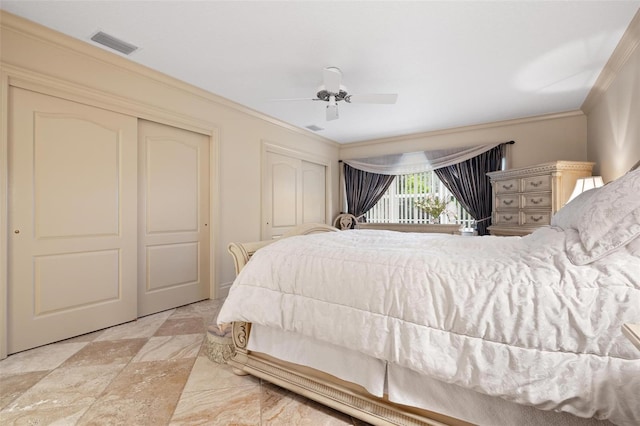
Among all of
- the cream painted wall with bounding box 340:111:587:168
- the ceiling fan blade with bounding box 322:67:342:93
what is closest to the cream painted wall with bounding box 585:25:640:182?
the cream painted wall with bounding box 340:111:587:168

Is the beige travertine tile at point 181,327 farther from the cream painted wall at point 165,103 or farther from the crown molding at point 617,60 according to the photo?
the crown molding at point 617,60

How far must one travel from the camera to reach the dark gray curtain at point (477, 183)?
473 centimetres

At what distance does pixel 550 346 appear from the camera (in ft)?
3.54

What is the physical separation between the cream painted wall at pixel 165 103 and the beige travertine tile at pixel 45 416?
4.05 ft

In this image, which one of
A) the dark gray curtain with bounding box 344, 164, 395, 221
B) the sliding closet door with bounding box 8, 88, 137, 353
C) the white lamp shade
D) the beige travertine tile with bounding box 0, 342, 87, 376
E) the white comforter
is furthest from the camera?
the dark gray curtain with bounding box 344, 164, 395, 221

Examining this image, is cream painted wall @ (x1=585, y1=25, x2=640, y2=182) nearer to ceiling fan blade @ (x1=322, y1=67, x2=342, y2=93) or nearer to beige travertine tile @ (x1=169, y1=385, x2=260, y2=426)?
ceiling fan blade @ (x1=322, y1=67, x2=342, y2=93)

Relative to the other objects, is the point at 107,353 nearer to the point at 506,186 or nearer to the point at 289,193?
the point at 289,193

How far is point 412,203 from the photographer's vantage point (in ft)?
18.4

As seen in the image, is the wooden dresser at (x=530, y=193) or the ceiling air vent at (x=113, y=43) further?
the wooden dresser at (x=530, y=193)

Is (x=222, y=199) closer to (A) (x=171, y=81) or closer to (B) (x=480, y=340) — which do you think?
(A) (x=171, y=81)

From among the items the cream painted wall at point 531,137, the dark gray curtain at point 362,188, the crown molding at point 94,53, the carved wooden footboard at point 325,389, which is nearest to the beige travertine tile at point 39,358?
the carved wooden footboard at point 325,389

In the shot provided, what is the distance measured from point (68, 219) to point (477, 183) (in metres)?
5.13

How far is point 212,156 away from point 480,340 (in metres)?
3.43

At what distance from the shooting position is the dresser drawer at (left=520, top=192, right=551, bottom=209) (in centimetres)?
373
